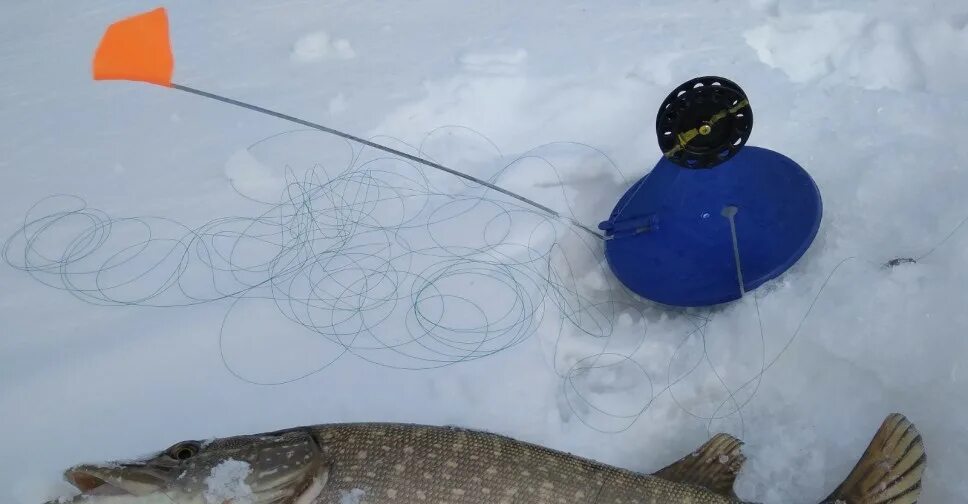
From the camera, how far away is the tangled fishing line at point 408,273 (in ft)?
5.28

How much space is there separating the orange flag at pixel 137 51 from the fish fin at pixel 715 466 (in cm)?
175

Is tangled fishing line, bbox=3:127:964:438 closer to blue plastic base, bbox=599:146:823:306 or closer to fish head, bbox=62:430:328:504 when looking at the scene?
blue plastic base, bbox=599:146:823:306

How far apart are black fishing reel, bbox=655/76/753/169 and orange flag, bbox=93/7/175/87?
1476 millimetres

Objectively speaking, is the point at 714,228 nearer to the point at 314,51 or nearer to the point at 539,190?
the point at 539,190

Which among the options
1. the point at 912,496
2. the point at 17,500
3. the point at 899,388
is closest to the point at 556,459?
the point at 912,496

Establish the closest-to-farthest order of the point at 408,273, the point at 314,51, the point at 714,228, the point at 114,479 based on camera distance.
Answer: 1. the point at 114,479
2. the point at 714,228
3. the point at 408,273
4. the point at 314,51

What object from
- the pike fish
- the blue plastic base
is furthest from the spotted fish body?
the blue plastic base

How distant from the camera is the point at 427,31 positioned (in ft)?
6.88

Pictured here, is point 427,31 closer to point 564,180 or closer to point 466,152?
point 466,152

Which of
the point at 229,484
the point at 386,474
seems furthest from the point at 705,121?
the point at 229,484

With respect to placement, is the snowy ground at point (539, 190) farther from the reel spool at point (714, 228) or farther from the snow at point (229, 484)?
the snow at point (229, 484)

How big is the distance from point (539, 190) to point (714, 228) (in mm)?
455

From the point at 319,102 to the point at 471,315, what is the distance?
2.64 ft

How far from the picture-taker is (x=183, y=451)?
1146mm
